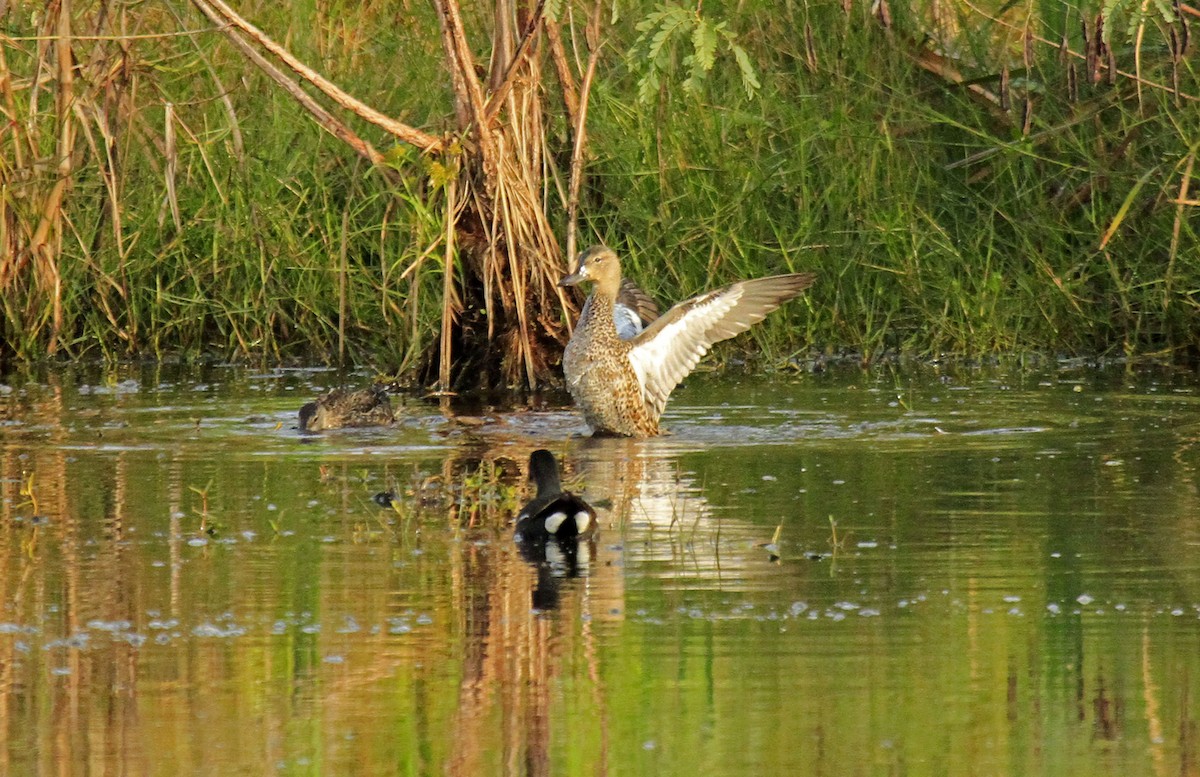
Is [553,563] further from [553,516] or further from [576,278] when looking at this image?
[576,278]

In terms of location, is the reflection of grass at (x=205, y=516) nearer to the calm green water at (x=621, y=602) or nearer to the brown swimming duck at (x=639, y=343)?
the calm green water at (x=621, y=602)

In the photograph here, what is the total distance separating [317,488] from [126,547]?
5.04 ft

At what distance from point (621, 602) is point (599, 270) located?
197 inches

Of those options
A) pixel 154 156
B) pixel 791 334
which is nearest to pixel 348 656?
pixel 791 334

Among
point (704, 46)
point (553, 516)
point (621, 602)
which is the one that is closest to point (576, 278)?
point (704, 46)

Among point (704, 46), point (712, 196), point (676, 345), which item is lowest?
point (676, 345)

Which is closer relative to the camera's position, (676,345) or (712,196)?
(676,345)

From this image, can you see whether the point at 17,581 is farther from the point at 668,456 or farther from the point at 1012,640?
the point at 668,456

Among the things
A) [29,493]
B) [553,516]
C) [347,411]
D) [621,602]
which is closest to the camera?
[621,602]

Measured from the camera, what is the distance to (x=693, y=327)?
11.4 meters

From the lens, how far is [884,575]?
6.96m

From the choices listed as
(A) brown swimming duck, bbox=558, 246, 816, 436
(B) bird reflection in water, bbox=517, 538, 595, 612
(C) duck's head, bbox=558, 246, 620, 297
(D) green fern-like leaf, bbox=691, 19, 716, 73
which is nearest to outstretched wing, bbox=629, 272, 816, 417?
(A) brown swimming duck, bbox=558, 246, 816, 436

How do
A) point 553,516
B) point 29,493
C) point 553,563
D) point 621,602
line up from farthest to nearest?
1. point 29,493
2. point 553,516
3. point 553,563
4. point 621,602

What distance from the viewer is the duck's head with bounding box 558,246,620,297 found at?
448 inches
